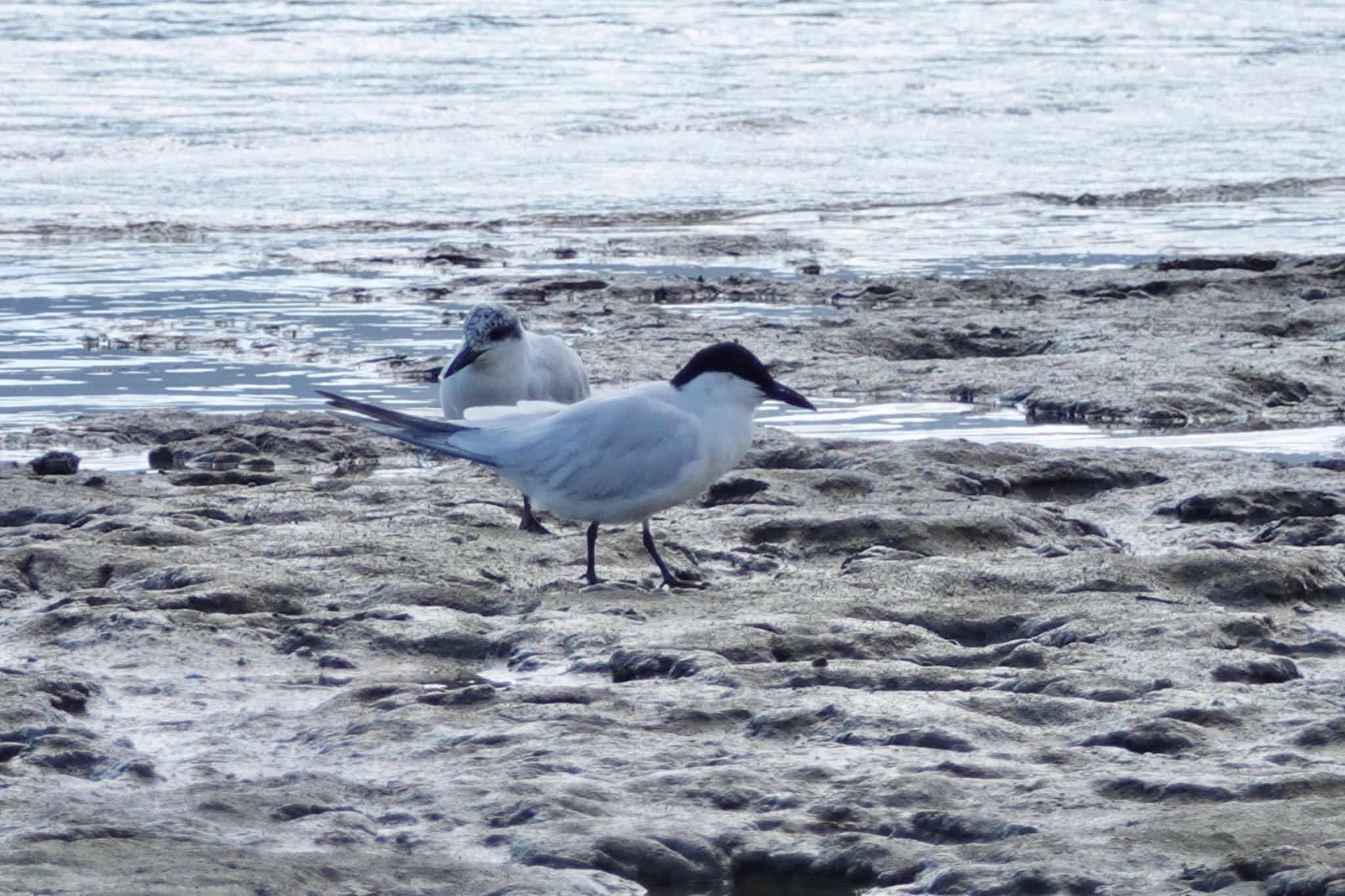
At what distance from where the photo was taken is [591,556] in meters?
5.65

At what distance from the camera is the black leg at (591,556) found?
5629mm

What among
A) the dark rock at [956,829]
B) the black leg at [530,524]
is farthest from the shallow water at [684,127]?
the dark rock at [956,829]

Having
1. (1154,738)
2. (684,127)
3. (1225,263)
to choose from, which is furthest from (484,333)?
(684,127)

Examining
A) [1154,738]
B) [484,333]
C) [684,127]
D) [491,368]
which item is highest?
[684,127]

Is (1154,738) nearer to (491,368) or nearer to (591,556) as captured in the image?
(591,556)

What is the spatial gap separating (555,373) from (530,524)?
1.36 meters

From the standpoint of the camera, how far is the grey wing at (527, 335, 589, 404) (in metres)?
7.55

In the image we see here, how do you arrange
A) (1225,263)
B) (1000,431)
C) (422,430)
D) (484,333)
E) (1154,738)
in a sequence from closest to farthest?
(1154,738), (422,430), (484,333), (1000,431), (1225,263)

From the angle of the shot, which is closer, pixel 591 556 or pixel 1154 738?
pixel 1154 738

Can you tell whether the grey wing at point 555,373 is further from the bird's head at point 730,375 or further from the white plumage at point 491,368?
the bird's head at point 730,375

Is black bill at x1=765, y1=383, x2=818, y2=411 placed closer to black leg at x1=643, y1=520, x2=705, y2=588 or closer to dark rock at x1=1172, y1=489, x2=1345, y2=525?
black leg at x1=643, y1=520, x2=705, y2=588

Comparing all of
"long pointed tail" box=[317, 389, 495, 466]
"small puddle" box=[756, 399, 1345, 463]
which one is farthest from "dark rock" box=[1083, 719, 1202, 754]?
"small puddle" box=[756, 399, 1345, 463]

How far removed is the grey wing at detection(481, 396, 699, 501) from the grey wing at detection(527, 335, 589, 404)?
1688mm

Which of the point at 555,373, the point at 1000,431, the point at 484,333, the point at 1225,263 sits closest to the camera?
the point at 484,333
